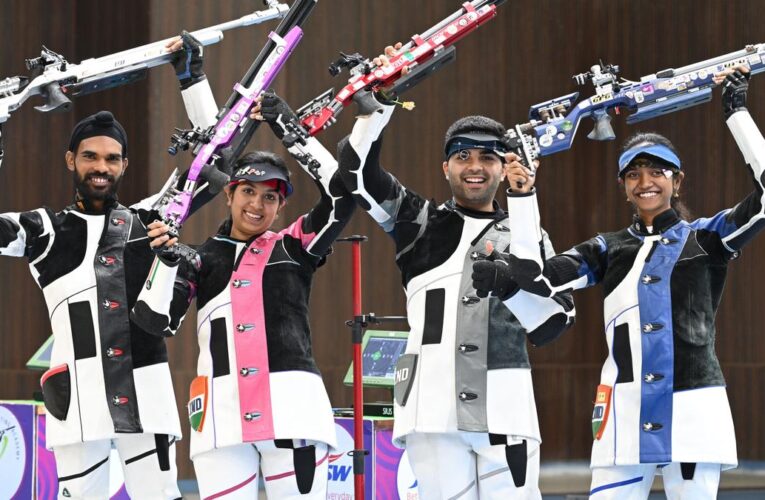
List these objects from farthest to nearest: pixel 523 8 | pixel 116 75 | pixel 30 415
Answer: pixel 523 8
pixel 30 415
pixel 116 75

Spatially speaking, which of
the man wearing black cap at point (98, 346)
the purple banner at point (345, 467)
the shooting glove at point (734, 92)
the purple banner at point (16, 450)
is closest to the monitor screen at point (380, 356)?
the purple banner at point (345, 467)

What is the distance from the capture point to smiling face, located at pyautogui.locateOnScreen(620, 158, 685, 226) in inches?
140

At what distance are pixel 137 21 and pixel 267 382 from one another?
403 centimetres

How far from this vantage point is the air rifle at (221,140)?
3463 millimetres

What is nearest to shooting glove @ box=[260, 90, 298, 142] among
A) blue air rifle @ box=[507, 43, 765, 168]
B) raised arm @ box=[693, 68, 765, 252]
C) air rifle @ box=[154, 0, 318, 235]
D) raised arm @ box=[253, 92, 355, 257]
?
raised arm @ box=[253, 92, 355, 257]

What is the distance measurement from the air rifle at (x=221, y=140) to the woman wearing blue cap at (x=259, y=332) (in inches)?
3.3

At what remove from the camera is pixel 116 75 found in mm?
3914

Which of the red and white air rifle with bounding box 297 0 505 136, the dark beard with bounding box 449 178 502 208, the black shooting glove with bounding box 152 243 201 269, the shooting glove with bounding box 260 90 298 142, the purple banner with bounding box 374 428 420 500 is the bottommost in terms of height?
the purple banner with bounding box 374 428 420 500

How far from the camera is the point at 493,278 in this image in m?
3.17

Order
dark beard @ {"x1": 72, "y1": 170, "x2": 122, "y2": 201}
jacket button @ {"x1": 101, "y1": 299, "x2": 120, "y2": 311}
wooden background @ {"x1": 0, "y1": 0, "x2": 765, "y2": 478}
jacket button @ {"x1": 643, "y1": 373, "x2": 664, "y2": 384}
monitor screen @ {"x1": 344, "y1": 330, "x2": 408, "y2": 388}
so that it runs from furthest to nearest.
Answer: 1. wooden background @ {"x1": 0, "y1": 0, "x2": 765, "y2": 478}
2. monitor screen @ {"x1": 344, "y1": 330, "x2": 408, "y2": 388}
3. dark beard @ {"x1": 72, "y1": 170, "x2": 122, "y2": 201}
4. jacket button @ {"x1": 101, "y1": 299, "x2": 120, "y2": 311}
5. jacket button @ {"x1": 643, "y1": 373, "x2": 664, "y2": 384}

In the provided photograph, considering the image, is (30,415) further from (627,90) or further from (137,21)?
(627,90)

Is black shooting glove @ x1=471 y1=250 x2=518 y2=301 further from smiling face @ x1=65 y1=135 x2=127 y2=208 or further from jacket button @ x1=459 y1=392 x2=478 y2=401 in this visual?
smiling face @ x1=65 y1=135 x2=127 y2=208

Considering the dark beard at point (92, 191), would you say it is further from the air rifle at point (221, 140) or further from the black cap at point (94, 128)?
the air rifle at point (221, 140)

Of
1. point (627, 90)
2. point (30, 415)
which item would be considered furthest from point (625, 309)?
point (30, 415)
